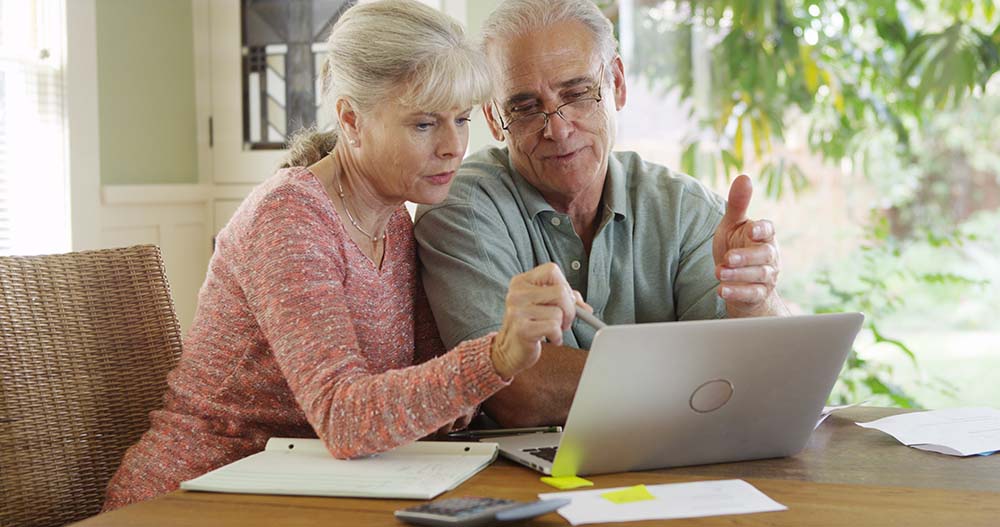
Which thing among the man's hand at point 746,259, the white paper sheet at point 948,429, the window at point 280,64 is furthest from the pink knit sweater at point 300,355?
the window at point 280,64

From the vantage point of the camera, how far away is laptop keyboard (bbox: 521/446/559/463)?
1.35m

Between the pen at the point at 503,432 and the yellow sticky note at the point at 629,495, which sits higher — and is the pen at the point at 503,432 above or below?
below

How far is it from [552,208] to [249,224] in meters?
0.66

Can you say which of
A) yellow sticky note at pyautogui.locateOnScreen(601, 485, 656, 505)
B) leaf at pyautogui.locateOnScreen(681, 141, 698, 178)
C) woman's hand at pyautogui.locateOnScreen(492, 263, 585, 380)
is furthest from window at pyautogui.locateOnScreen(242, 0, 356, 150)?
yellow sticky note at pyautogui.locateOnScreen(601, 485, 656, 505)

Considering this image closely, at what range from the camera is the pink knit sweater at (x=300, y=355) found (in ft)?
4.30

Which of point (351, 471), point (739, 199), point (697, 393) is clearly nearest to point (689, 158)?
point (739, 199)

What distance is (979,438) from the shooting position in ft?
4.85

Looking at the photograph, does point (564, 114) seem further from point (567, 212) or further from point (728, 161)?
point (728, 161)

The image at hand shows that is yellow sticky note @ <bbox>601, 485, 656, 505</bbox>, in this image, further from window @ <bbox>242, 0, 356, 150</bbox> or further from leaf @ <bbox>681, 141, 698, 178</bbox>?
window @ <bbox>242, 0, 356, 150</bbox>

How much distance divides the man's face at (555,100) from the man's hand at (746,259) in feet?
1.03

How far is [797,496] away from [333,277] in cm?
65

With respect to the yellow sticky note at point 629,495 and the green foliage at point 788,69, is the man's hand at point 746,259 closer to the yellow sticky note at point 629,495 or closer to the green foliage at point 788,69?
the yellow sticky note at point 629,495

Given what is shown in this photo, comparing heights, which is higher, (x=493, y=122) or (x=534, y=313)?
(x=493, y=122)

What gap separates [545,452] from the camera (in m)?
1.38
